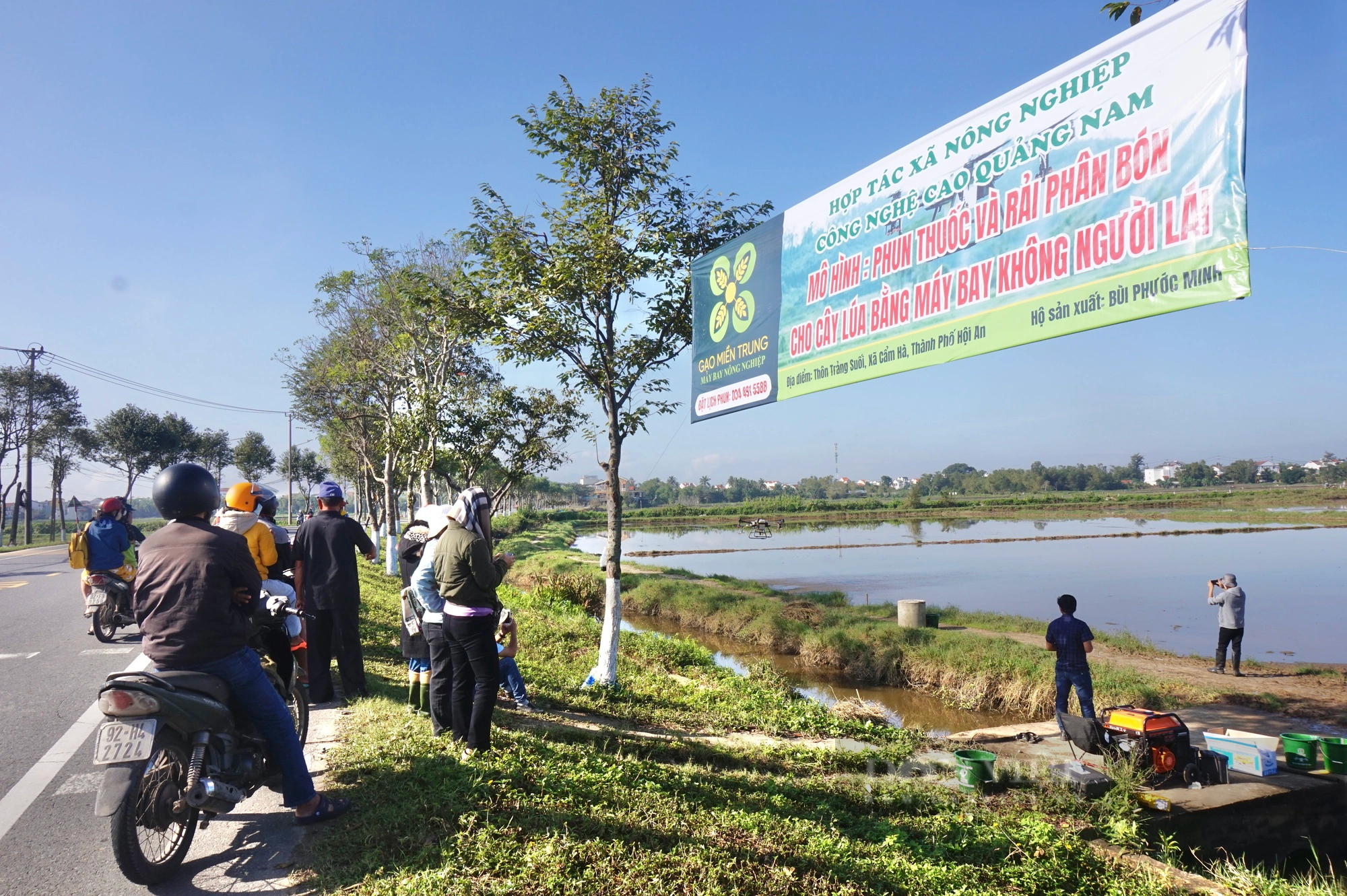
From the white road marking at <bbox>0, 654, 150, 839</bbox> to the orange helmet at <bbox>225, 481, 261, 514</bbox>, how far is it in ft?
4.11

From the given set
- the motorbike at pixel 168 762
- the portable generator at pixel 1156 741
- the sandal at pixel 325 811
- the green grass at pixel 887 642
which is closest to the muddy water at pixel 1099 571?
the green grass at pixel 887 642

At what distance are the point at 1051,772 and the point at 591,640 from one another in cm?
700

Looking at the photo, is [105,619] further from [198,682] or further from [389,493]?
[389,493]

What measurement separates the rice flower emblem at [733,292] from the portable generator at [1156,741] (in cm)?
493

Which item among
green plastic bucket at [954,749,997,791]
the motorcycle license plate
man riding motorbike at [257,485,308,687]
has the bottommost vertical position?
green plastic bucket at [954,749,997,791]

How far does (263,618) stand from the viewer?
460cm

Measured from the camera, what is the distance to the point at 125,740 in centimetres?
320

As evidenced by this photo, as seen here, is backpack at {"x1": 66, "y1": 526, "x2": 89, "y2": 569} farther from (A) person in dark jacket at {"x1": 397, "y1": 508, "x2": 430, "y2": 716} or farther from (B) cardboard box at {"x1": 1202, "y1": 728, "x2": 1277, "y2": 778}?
(B) cardboard box at {"x1": 1202, "y1": 728, "x2": 1277, "y2": 778}

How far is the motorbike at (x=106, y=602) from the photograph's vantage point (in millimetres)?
8938

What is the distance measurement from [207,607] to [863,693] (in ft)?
39.6

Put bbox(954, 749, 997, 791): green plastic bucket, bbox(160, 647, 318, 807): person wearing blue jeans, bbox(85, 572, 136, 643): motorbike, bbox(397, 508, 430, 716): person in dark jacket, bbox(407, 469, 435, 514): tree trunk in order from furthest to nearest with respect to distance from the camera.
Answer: bbox(407, 469, 435, 514): tree trunk, bbox(85, 572, 136, 643): motorbike, bbox(954, 749, 997, 791): green plastic bucket, bbox(397, 508, 430, 716): person in dark jacket, bbox(160, 647, 318, 807): person wearing blue jeans

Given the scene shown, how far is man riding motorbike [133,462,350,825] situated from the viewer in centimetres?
348

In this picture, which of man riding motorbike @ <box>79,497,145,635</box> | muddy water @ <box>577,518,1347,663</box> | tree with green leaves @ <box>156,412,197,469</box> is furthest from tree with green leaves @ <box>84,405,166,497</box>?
man riding motorbike @ <box>79,497,145,635</box>

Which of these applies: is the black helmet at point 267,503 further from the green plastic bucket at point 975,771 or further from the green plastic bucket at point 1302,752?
the green plastic bucket at point 1302,752
